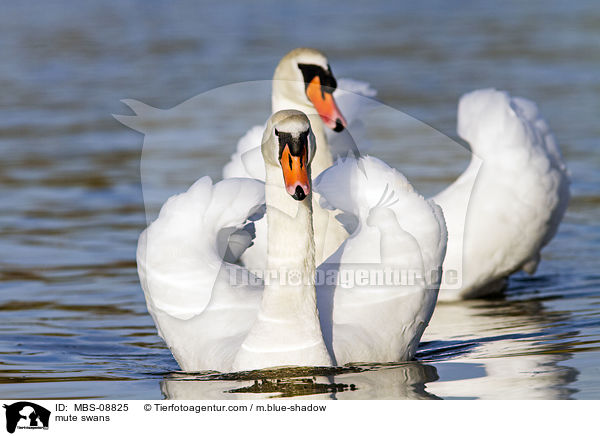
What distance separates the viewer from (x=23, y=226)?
10547 millimetres

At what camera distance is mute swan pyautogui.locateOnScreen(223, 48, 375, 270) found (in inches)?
299

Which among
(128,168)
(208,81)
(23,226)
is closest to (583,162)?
(128,168)

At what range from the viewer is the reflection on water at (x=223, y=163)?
611 centimetres

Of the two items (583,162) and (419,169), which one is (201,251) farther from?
(583,162)

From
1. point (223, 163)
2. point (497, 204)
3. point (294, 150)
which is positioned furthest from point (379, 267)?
point (223, 163)

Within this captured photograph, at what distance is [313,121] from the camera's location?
8.01 m

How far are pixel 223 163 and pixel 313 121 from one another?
465 centimetres

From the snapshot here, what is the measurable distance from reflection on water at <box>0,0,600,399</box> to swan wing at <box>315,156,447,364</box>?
178mm

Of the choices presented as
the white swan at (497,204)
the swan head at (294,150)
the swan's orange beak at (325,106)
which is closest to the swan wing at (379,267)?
the swan head at (294,150)

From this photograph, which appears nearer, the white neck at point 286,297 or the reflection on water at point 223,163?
the white neck at point 286,297

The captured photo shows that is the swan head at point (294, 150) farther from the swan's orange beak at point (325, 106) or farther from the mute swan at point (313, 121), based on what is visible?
the swan's orange beak at point (325, 106)

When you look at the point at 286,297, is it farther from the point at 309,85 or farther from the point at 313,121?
the point at 309,85
